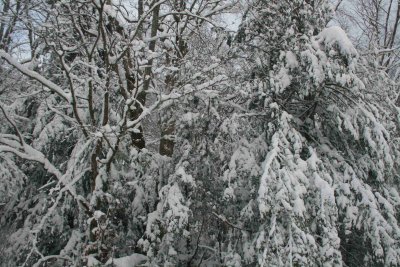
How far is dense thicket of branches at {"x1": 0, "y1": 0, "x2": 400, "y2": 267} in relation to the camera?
537 centimetres

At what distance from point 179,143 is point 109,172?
1194 millimetres

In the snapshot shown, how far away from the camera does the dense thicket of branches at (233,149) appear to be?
5367 mm

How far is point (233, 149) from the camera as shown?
6328 millimetres

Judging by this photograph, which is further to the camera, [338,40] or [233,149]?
[233,149]

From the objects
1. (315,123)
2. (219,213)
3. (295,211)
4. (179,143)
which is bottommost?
(219,213)

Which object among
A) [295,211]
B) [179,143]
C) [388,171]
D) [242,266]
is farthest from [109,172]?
[388,171]

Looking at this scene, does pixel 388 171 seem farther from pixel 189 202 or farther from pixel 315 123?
pixel 189 202

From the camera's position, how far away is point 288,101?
6418mm

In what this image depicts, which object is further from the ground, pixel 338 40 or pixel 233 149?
pixel 338 40

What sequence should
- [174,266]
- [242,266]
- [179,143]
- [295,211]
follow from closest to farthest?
[295,211] < [242,266] < [174,266] < [179,143]

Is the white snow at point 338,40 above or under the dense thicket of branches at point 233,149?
above

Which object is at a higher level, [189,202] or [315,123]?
[315,123]

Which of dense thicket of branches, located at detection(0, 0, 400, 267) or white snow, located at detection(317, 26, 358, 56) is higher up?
white snow, located at detection(317, 26, 358, 56)

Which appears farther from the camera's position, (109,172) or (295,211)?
(109,172)
